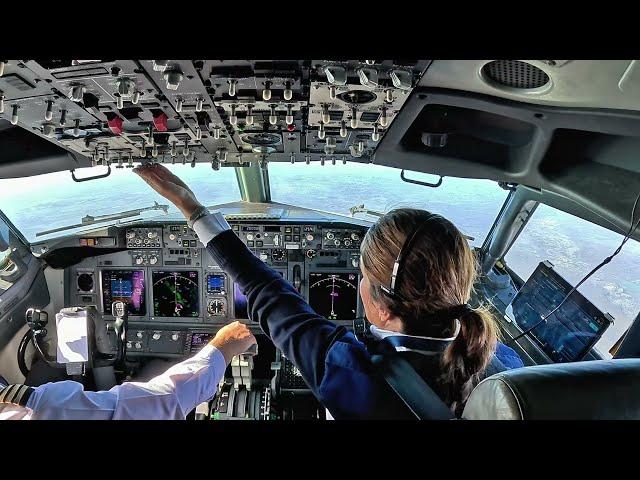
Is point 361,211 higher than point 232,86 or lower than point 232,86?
lower

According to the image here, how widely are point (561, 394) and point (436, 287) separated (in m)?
0.37

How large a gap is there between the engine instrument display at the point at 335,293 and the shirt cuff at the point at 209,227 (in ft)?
9.30

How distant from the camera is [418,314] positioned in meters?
1.20

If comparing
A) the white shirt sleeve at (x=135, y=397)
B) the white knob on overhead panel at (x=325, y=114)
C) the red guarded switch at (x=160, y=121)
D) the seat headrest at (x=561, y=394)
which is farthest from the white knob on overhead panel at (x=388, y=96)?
the white shirt sleeve at (x=135, y=397)

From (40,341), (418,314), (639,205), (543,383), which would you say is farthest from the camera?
(40,341)

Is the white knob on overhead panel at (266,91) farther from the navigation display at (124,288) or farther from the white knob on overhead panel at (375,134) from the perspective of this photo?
the navigation display at (124,288)

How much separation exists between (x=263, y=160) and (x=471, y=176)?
3.62 ft

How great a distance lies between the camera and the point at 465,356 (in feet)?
4.18

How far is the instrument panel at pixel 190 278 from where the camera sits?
423cm

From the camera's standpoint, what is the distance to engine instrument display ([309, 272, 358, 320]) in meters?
4.33

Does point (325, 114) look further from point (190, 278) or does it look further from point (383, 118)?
point (190, 278)

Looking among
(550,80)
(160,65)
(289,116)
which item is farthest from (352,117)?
(160,65)
